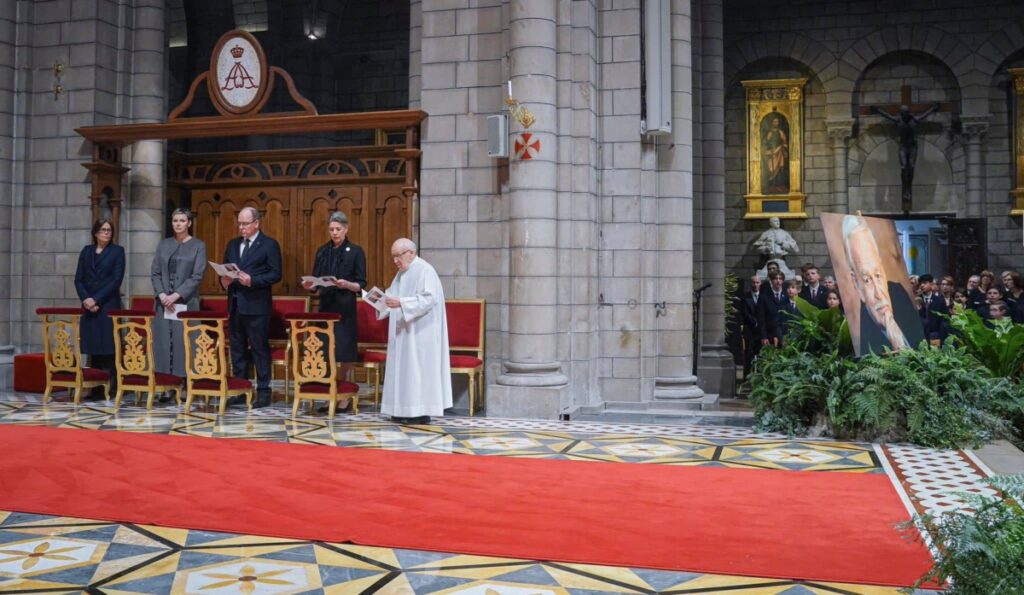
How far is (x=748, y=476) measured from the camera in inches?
230

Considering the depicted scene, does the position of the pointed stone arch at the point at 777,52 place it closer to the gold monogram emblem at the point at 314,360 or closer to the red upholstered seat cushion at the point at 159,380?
the gold monogram emblem at the point at 314,360

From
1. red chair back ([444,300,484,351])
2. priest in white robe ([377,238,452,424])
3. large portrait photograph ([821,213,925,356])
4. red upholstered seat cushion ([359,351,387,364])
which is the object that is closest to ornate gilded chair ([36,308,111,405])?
red upholstered seat cushion ([359,351,387,364])

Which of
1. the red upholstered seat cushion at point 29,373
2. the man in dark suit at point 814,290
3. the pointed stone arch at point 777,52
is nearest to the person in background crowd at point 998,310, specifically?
the man in dark suit at point 814,290

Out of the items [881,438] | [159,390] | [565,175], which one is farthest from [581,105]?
[159,390]

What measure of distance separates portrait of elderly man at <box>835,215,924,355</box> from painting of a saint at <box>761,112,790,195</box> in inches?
369

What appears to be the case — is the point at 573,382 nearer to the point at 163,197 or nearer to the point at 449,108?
the point at 449,108

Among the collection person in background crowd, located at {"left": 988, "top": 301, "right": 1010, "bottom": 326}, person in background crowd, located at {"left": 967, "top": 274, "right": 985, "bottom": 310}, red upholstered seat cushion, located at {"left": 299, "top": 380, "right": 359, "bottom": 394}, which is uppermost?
person in background crowd, located at {"left": 967, "top": 274, "right": 985, "bottom": 310}

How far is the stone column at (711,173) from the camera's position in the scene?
495 inches

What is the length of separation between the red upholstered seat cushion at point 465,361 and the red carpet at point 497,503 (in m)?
2.19

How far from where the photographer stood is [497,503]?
199 inches

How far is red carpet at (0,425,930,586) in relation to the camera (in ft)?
13.7

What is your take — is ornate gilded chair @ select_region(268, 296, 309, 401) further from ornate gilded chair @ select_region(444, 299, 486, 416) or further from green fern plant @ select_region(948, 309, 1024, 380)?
green fern plant @ select_region(948, 309, 1024, 380)

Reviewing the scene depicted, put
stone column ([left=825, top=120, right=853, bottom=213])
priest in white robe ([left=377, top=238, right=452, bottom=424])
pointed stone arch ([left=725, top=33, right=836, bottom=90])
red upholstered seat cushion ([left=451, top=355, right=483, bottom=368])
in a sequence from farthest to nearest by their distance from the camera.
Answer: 1. pointed stone arch ([left=725, top=33, right=836, bottom=90])
2. stone column ([left=825, top=120, right=853, bottom=213])
3. red upholstered seat cushion ([left=451, top=355, right=483, bottom=368])
4. priest in white robe ([left=377, top=238, right=452, bottom=424])

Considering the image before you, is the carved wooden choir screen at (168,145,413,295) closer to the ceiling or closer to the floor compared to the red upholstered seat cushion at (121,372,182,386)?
closer to the ceiling
